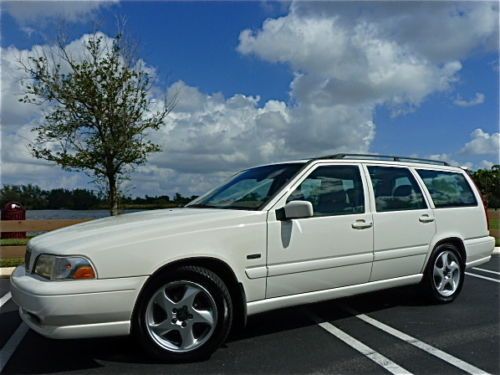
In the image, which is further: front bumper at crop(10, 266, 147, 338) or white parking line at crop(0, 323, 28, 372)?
white parking line at crop(0, 323, 28, 372)

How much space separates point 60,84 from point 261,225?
440 inches

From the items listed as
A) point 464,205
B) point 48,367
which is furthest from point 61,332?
point 464,205

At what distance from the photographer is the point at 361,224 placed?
4.82 metres

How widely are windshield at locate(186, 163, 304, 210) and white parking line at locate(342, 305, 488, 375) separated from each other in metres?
1.78

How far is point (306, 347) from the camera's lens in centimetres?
416

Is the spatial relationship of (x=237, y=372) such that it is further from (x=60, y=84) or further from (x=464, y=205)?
(x=60, y=84)

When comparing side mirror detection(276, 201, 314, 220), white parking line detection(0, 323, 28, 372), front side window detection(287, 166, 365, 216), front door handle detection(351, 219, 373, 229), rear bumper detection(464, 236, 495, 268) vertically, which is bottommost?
white parking line detection(0, 323, 28, 372)

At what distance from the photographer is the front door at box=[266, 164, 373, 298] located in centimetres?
427

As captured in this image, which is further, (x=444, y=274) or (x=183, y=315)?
(x=444, y=274)

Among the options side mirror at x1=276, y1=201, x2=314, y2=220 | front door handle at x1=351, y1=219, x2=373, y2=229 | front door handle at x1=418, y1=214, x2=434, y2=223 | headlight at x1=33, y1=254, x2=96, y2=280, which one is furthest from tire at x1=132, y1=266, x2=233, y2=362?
front door handle at x1=418, y1=214, x2=434, y2=223

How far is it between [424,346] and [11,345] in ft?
12.3

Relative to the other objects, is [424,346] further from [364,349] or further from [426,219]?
[426,219]

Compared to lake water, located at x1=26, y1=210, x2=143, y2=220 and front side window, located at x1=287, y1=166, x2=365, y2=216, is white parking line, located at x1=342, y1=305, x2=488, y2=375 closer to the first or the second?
front side window, located at x1=287, y1=166, x2=365, y2=216

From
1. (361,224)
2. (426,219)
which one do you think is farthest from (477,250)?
(361,224)
